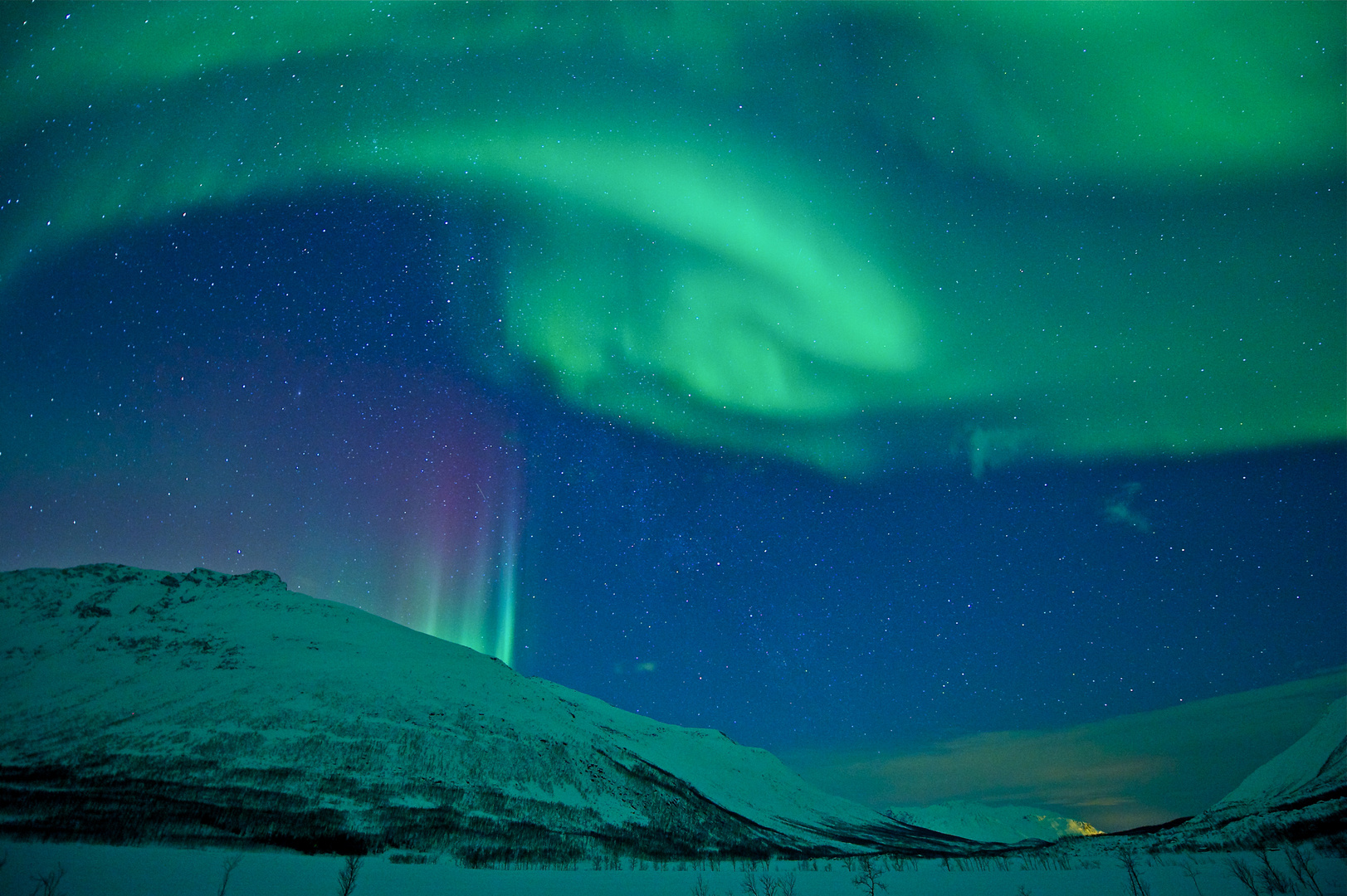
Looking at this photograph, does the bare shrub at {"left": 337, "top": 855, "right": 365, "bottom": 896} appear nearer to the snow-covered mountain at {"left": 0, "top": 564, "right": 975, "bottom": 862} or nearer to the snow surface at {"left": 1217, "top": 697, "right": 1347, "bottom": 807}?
the snow-covered mountain at {"left": 0, "top": 564, "right": 975, "bottom": 862}

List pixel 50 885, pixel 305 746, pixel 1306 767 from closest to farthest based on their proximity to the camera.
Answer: pixel 50 885 < pixel 305 746 < pixel 1306 767

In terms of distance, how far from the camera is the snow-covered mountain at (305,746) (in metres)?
67.4

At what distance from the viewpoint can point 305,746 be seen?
86875mm

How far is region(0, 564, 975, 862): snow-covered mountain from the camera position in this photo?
221 feet

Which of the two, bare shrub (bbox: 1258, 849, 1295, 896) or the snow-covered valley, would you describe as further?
the snow-covered valley

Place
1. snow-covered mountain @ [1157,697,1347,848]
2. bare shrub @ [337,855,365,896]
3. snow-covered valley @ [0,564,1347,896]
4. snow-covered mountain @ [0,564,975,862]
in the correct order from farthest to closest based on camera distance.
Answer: snow-covered mountain @ [0,564,975,862] → snow-covered mountain @ [1157,697,1347,848] → snow-covered valley @ [0,564,1347,896] → bare shrub @ [337,855,365,896]

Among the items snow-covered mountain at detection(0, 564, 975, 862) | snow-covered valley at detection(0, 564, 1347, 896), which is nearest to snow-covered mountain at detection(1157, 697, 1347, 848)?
snow-covered valley at detection(0, 564, 1347, 896)

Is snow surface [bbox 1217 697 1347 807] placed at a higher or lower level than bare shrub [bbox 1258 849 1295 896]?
higher

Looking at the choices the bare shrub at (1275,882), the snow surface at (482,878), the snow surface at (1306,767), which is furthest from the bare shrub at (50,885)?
the snow surface at (1306,767)

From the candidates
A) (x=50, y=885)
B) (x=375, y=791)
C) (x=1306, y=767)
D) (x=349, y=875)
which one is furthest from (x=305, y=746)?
(x=1306, y=767)

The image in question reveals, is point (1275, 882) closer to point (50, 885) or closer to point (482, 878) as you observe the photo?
point (482, 878)

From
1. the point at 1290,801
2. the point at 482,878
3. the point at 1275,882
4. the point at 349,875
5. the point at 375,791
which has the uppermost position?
the point at 375,791

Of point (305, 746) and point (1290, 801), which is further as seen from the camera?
point (1290, 801)

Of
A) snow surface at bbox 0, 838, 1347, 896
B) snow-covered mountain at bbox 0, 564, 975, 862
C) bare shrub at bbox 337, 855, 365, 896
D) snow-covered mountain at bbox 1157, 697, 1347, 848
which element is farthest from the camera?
snow-covered mountain at bbox 0, 564, 975, 862
